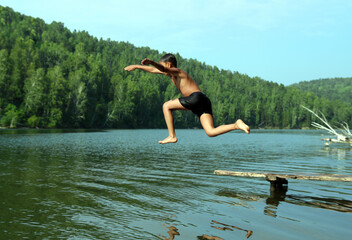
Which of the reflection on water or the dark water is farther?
the reflection on water

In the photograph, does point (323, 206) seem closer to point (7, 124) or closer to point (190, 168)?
point (190, 168)

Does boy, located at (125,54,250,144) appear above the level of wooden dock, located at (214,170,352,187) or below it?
above

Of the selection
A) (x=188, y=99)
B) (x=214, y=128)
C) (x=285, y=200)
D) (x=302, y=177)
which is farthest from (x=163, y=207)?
(x=188, y=99)

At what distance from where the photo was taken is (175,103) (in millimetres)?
6414

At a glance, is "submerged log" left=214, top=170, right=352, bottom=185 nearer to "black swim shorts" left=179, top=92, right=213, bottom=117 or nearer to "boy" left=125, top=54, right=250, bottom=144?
"boy" left=125, top=54, right=250, bottom=144

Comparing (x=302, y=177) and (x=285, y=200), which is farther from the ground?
(x=302, y=177)

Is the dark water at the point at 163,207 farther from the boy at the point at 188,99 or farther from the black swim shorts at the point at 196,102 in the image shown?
the black swim shorts at the point at 196,102

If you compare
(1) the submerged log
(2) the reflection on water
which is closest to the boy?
(2) the reflection on water

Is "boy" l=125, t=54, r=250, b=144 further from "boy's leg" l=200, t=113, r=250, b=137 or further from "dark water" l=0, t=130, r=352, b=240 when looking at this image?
"dark water" l=0, t=130, r=352, b=240

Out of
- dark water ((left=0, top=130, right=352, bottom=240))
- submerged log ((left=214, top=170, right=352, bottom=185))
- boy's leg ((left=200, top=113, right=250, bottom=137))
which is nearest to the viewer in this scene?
boy's leg ((left=200, top=113, right=250, bottom=137))

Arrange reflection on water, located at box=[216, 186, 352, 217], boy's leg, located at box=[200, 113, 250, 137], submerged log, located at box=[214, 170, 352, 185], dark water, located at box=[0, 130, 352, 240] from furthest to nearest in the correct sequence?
submerged log, located at box=[214, 170, 352, 185] → reflection on water, located at box=[216, 186, 352, 217] → dark water, located at box=[0, 130, 352, 240] → boy's leg, located at box=[200, 113, 250, 137]

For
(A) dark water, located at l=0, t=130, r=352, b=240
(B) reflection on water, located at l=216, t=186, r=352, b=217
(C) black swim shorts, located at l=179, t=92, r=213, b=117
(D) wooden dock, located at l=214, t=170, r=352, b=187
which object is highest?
(C) black swim shorts, located at l=179, t=92, r=213, b=117

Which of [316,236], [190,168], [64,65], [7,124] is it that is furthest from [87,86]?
[316,236]

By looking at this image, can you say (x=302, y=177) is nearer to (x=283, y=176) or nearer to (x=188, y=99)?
(x=283, y=176)
